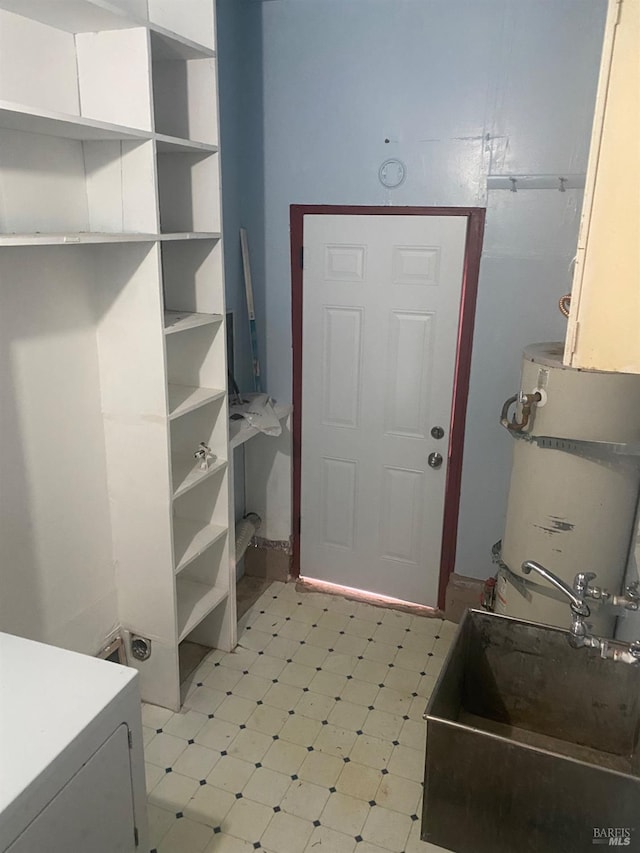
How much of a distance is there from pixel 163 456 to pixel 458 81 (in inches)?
74.9

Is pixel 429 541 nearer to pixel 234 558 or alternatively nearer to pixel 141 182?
pixel 234 558

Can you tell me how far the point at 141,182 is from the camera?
2.03 meters

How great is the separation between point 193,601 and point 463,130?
2.27m

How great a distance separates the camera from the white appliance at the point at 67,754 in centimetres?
121

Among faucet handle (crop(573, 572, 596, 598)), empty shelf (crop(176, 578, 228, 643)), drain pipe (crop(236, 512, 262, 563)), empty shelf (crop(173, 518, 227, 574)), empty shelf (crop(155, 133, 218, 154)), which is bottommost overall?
empty shelf (crop(176, 578, 228, 643))

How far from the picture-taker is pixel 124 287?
2176mm

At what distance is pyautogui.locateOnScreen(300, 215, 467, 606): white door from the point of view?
286 cm

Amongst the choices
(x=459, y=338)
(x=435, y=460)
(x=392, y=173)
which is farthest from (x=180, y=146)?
(x=435, y=460)

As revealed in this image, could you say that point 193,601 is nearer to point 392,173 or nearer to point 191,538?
point 191,538

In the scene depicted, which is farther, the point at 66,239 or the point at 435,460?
the point at 435,460

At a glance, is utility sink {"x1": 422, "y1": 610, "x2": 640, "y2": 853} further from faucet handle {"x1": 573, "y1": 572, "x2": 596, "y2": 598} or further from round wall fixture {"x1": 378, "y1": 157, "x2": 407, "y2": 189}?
round wall fixture {"x1": 378, "y1": 157, "x2": 407, "y2": 189}

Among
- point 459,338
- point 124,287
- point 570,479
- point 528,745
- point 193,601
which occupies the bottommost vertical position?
point 193,601

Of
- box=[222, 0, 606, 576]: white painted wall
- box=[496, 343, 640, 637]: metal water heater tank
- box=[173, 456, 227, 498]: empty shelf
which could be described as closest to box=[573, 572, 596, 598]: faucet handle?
box=[496, 343, 640, 637]: metal water heater tank

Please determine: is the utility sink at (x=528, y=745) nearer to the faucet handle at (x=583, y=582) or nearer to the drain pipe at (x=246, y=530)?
the faucet handle at (x=583, y=582)
